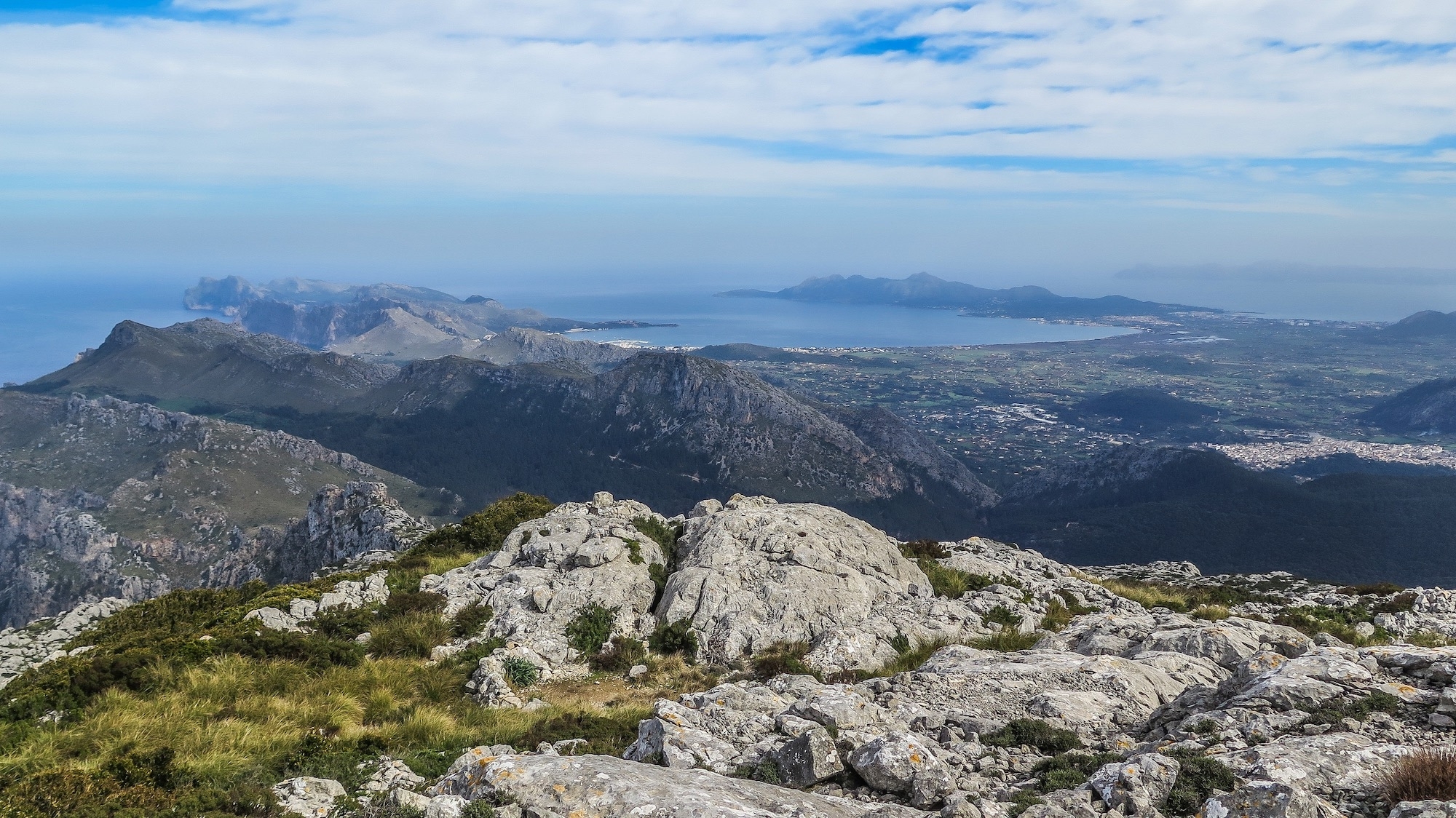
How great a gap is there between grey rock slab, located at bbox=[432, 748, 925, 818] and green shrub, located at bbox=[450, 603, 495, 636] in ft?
39.9

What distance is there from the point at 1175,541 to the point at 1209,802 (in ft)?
558

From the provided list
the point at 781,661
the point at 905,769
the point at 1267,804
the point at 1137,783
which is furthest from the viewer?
the point at 781,661

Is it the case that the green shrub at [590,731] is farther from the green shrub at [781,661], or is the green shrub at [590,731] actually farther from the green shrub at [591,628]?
the green shrub at [591,628]

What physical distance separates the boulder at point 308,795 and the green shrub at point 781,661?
11.5 metres

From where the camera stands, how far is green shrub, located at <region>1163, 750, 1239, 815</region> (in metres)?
9.00

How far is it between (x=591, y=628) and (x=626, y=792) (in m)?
13.5

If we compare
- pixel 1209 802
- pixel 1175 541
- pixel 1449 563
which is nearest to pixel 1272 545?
pixel 1175 541

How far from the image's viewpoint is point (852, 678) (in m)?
19.6

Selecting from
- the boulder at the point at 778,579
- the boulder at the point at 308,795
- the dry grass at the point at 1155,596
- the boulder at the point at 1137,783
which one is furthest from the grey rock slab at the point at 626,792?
the dry grass at the point at 1155,596

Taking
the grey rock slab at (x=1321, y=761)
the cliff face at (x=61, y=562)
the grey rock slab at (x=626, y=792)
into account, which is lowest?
the cliff face at (x=61, y=562)

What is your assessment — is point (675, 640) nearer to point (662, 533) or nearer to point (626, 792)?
point (662, 533)

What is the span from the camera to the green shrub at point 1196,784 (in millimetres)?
9000

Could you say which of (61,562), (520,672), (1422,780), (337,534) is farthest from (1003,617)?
(61,562)

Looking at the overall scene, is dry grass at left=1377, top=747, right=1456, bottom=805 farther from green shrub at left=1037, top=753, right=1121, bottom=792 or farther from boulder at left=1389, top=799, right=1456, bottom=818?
green shrub at left=1037, top=753, right=1121, bottom=792
